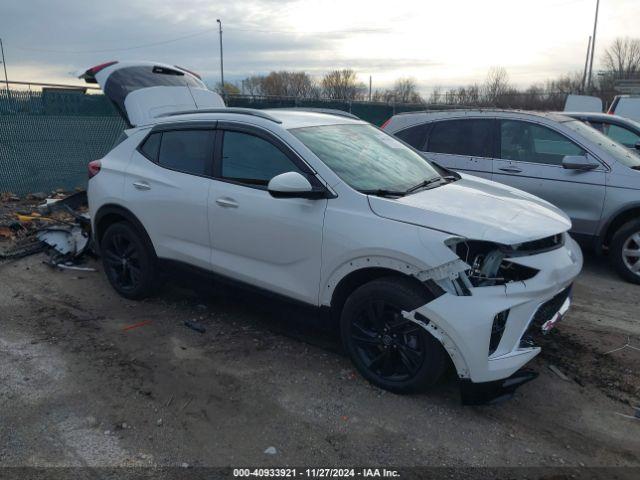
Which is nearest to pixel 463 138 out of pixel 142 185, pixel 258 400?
pixel 142 185

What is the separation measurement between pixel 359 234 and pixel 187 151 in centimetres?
199

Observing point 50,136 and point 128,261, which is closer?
point 128,261

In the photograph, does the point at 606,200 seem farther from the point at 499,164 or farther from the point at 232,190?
the point at 232,190

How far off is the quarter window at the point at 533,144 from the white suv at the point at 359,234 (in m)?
2.35

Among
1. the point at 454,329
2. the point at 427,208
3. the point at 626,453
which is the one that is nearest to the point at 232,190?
the point at 427,208

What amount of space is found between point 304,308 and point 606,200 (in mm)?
4069

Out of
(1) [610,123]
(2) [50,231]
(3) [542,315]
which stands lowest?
(2) [50,231]

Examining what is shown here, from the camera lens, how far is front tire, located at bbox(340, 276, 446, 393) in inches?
126

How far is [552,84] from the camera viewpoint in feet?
161

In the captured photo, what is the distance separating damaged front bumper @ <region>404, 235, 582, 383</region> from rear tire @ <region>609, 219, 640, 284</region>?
319cm

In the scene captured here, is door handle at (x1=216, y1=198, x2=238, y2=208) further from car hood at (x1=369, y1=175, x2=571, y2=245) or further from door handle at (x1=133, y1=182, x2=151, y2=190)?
car hood at (x1=369, y1=175, x2=571, y2=245)

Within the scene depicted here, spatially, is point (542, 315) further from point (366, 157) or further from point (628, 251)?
point (628, 251)

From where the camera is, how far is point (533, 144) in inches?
252

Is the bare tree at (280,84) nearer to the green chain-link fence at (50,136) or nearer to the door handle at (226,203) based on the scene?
the green chain-link fence at (50,136)
